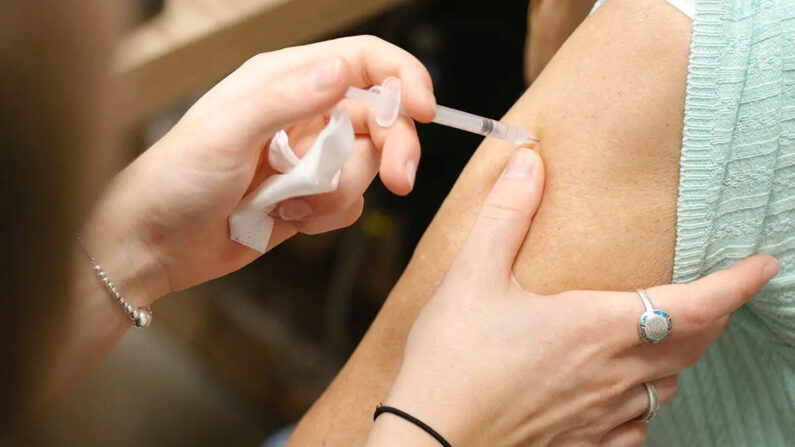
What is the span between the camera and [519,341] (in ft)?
2.46

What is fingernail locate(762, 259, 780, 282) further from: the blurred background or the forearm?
the blurred background

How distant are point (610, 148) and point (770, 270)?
0.64ft

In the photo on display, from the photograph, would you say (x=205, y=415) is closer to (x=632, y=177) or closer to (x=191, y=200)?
(x=191, y=200)

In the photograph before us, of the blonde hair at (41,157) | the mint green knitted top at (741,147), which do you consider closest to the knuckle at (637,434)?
the mint green knitted top at (741,147)

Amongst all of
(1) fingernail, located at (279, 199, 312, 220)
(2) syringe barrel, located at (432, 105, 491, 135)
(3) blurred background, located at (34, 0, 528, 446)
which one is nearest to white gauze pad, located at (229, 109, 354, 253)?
(1) fingernail, located at (279, 199, 312, 220)

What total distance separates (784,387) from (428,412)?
0.41 meters

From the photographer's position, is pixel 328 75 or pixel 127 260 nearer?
pixel 328 75

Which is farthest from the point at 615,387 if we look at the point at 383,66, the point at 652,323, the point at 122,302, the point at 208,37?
the point at 208,37

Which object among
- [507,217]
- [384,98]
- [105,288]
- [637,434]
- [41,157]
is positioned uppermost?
[41,157]

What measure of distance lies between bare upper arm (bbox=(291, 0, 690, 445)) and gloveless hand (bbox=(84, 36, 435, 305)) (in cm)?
14

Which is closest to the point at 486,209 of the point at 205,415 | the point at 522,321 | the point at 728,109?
the point at 522,321

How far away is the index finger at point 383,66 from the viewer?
73 cm

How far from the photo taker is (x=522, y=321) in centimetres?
75

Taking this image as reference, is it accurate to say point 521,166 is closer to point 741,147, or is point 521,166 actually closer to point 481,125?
point 481,125
